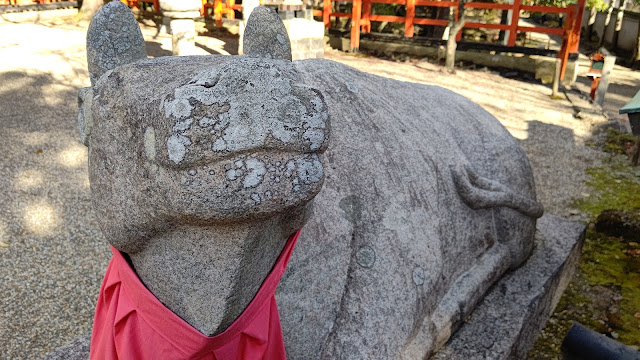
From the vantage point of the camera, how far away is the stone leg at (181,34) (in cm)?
728

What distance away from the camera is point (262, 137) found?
0.90 meters

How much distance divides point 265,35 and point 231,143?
17.5 inches

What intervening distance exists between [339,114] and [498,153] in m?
0.98

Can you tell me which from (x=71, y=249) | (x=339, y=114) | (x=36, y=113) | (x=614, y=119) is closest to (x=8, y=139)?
(x=36, y=113)

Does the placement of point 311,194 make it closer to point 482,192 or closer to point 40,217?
point 482,192

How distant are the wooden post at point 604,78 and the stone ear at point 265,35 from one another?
7210 mm

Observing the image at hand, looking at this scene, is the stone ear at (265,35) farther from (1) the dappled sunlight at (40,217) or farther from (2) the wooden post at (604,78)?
(2) the wooden post at (604,78)

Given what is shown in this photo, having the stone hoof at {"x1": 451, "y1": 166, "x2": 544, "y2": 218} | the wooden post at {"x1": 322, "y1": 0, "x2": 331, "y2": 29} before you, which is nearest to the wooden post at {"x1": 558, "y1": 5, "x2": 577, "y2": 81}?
the wooden post at {"x1": 322, "y1": 0, "x2": 331, "y2": 29}

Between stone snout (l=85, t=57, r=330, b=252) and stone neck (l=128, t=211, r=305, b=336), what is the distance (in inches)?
2.9

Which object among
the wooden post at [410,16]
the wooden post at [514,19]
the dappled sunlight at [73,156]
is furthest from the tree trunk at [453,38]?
the dappled sunlight at [73,156]

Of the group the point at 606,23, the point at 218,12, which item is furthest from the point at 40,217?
the point at 606,23

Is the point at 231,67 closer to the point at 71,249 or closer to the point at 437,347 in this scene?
the point at 437,347

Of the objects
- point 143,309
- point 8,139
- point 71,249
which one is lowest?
point 71,249

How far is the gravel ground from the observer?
10.00 ft
